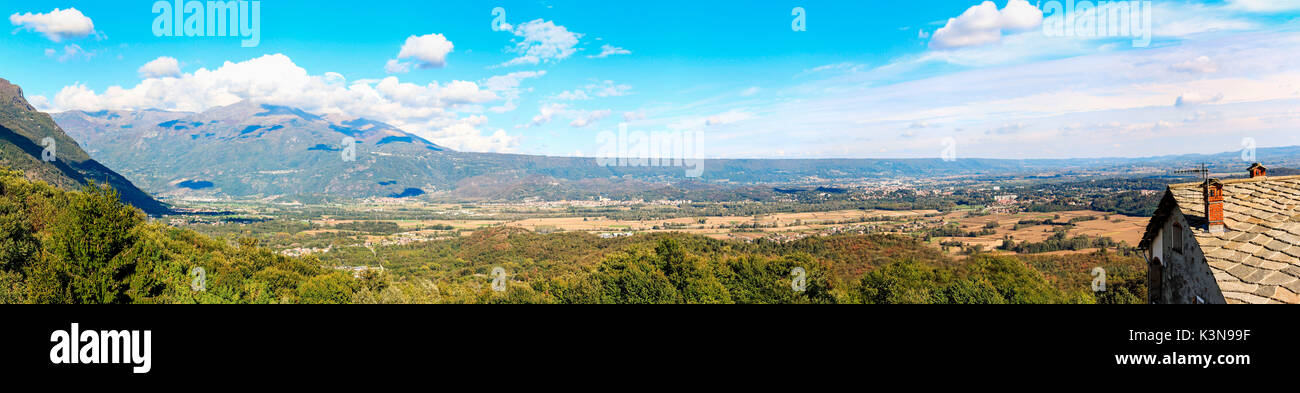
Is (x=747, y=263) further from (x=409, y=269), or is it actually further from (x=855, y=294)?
(x=409, y=269)

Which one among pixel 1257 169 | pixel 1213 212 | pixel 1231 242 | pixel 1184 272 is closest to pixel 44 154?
pixel 1184 272

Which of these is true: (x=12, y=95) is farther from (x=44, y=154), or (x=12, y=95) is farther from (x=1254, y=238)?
(x=1254, y=238)

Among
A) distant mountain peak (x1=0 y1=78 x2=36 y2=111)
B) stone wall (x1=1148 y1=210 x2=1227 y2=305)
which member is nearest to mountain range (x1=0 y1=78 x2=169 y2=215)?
distant mountain peak (x1=0 y1=78 x2=36 y2=111)

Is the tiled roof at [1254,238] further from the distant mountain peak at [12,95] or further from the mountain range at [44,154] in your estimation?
the distant mountain peak at [12,95]

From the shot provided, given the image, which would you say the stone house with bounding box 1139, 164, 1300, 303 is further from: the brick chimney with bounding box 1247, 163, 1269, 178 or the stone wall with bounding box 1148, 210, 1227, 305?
the brick chimney with bounding box 1247, 163, 1269, 178
